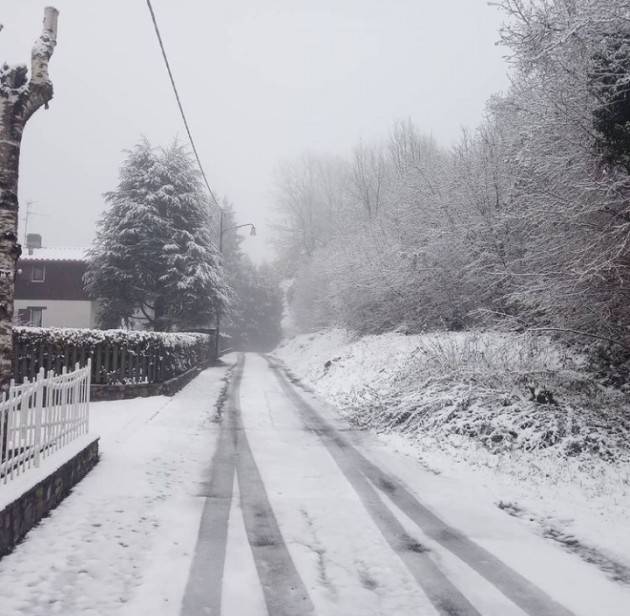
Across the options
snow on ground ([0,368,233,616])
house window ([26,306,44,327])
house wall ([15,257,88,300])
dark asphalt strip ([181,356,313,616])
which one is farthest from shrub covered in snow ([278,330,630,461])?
house window ([26,306,44,327])

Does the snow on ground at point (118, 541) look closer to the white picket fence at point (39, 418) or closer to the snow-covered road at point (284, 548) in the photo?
the snow-covered road at point (284, 548)

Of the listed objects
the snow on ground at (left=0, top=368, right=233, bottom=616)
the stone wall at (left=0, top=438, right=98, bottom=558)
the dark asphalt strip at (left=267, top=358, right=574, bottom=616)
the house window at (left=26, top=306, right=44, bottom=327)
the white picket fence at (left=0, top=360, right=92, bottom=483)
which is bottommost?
the dark asphalt strip at (left=267, top=358, right=574, bottom=616)

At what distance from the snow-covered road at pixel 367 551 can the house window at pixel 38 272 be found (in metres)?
32.9

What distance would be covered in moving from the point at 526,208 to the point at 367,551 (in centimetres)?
1052

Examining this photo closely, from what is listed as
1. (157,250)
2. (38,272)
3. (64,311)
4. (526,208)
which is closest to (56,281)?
(38,272)

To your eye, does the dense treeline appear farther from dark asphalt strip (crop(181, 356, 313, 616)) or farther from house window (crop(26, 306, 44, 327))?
house window (crop(26, 306, 44, 327))

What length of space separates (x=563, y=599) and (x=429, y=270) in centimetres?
1755

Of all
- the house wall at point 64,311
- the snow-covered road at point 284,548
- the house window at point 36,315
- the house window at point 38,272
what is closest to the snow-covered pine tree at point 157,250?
the house wall at point 64,311

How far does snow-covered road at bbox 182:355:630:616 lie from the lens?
3836 mm

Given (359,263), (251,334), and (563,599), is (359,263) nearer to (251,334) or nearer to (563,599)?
(563,599)

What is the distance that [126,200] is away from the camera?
27422 millimetres

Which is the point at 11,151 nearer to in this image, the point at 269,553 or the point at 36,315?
the point at 269,553

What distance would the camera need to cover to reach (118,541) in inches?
186

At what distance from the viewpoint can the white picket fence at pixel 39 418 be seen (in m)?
4.96
